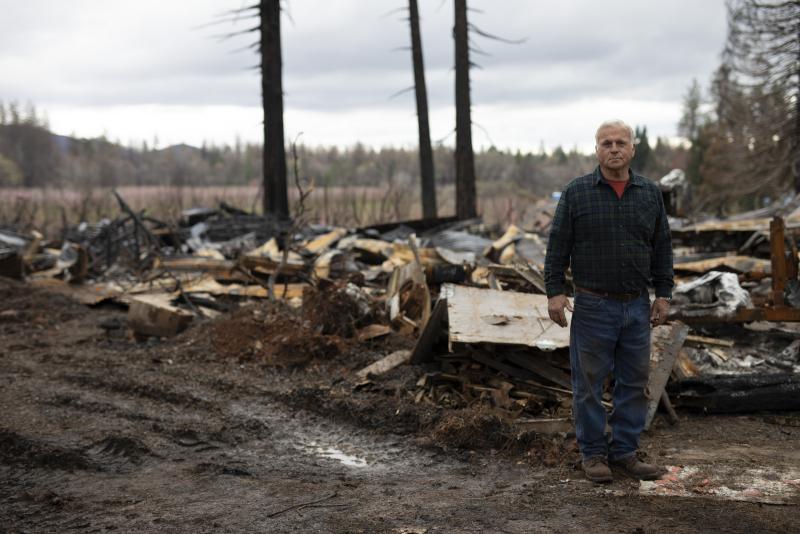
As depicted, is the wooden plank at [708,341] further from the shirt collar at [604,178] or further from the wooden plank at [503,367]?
the shirt collar at [604,178]

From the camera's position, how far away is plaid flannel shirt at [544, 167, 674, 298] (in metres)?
4.62

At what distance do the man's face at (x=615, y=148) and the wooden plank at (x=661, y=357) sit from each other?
2.09m

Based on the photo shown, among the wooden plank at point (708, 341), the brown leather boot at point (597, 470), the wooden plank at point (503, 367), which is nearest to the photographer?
the brown leather boot at point (597, 470)

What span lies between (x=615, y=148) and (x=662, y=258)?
0.75 meters

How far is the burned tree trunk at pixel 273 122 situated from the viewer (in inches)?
744

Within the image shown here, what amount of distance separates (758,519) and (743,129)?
3490cm

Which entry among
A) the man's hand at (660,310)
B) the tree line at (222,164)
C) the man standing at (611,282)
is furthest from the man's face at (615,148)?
the tree line at (222,164)

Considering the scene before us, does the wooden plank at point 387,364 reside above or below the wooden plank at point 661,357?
below

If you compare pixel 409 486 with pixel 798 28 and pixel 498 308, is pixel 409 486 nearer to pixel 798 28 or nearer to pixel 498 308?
pixel 498 308

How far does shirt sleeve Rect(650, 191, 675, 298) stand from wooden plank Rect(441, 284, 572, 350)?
171 centimetres

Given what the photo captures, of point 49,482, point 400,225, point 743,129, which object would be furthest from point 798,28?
point 49,482

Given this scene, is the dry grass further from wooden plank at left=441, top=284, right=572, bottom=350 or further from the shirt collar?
the shirt collar

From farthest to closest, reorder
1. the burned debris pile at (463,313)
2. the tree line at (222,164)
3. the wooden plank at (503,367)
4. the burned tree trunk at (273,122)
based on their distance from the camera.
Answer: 1. the tree line at (222,164)
2. the burned tree trunk at (273,122)
3. the wooden plank at (503,367)
4. the burned debris pile at (463,313)

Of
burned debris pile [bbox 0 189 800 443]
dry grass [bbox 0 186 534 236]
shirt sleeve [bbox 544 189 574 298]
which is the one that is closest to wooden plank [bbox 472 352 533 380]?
burned debris pile [bbox 0 189 800 443]
